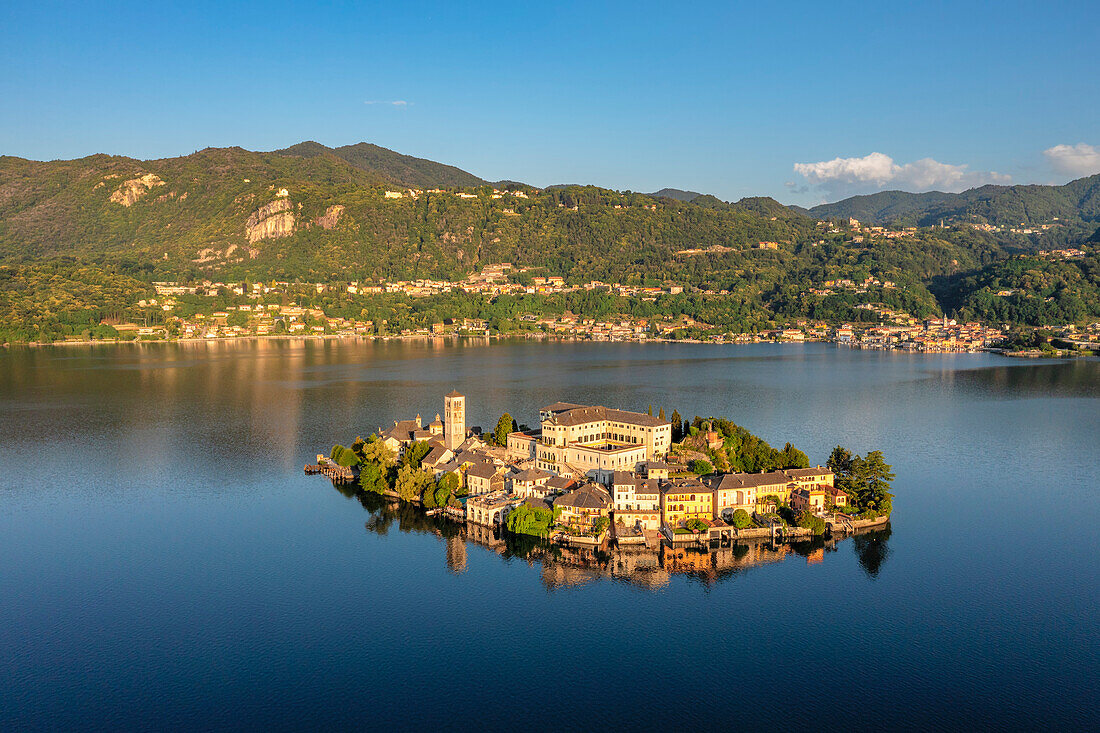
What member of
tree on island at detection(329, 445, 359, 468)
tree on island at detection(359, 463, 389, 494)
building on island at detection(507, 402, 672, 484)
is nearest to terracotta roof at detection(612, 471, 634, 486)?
building on island at detection(507, 402, 672, 484)

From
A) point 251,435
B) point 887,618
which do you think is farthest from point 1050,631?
point 251,435

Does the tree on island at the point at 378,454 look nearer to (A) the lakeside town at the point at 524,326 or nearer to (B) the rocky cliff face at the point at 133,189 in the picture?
(A) the lakeside town at the point at 524,326

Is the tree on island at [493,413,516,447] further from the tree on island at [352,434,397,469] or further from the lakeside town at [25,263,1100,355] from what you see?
the lakeside town at [25,263,1100,355]

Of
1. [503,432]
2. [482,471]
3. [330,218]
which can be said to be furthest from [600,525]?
[330,218]

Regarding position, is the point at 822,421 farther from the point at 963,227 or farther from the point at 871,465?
the point at 963,227

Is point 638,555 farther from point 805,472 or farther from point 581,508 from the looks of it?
point 805,472

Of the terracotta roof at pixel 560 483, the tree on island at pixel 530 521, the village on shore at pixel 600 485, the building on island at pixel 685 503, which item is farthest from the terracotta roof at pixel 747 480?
the tree on island at pixel 530 521
